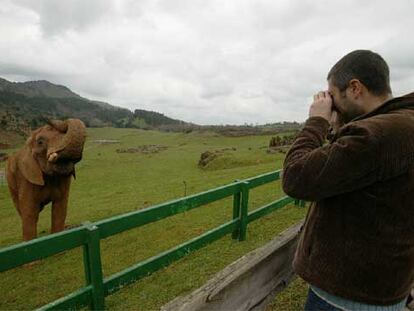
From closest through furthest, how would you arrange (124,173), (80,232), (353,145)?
(353,145) < (80,232) < (124,173)

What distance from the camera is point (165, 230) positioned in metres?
8.23

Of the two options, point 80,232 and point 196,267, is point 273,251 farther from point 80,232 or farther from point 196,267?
point 196,267

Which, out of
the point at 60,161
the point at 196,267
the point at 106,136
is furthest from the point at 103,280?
the point at 106,136

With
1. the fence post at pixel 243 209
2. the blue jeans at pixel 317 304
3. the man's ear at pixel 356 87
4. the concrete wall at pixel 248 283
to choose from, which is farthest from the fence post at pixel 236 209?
the man's ear at pixel 356 87

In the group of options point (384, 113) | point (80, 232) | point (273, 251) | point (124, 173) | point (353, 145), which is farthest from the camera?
point (124, 173)

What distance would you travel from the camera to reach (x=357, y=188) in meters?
1.76

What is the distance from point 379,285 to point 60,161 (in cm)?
648

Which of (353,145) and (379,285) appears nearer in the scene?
(353,145)

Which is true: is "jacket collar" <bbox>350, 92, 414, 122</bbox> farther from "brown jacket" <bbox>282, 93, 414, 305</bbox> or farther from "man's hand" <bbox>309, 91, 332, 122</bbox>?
"man's hand" <bbox>309, 91, 332, 122</bbox>

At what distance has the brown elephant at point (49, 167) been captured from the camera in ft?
22.8

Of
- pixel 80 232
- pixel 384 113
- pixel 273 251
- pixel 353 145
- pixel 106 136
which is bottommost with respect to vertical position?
pixel 106 136

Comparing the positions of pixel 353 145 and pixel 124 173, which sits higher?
pixel 353 145

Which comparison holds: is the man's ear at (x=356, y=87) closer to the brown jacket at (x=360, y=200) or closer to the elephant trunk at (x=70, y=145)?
the brown jacket at (x=360, y=200)

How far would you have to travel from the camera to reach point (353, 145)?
5.46 ft
